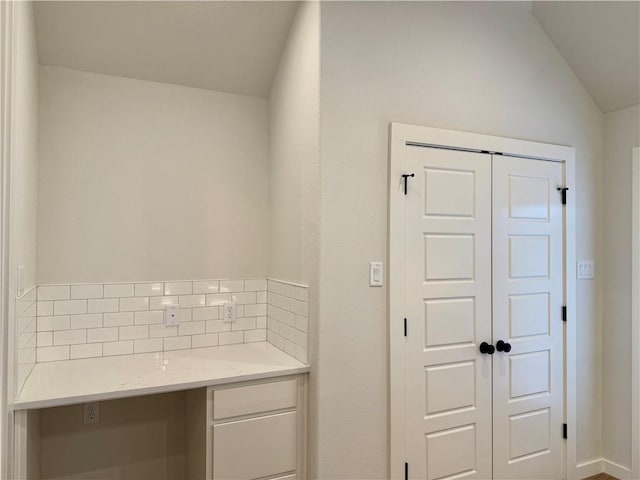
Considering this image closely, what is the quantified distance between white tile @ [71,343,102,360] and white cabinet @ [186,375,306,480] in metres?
0.62

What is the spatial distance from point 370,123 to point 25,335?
1860mm

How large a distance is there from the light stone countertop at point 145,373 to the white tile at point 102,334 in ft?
0.33

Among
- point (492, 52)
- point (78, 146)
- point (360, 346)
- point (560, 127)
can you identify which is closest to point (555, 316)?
point (560, 127)

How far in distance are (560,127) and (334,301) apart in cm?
191

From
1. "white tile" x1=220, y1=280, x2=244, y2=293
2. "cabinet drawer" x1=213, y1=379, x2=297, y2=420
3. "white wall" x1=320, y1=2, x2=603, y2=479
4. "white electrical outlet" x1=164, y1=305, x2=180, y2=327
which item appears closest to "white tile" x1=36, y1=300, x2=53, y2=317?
"white electrical outlet" x1=164, y1=305, x2=180, y2=327

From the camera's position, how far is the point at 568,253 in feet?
8.69

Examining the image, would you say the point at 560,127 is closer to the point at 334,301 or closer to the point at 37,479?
the point at 334,301

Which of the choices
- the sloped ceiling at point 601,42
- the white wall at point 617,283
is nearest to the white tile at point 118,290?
the sloped ceiling at point 601,42

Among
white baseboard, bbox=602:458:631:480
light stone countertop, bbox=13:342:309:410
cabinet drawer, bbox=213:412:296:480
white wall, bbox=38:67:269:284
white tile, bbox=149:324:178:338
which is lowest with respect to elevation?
white baseboard, bbox=602:458:631:480

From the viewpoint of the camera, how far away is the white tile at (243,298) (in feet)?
8.43

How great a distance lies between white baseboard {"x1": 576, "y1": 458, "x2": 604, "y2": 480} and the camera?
2.66m

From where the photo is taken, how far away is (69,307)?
2.22 meters

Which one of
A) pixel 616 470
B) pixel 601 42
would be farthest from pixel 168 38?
pixel 616 470

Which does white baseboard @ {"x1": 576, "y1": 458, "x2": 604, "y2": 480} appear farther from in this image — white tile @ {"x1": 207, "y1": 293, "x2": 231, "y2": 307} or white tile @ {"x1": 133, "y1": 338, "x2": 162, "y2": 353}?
white tile @ {"x1": 133, "y1": 338, "x2": 162, "y2": 353}
